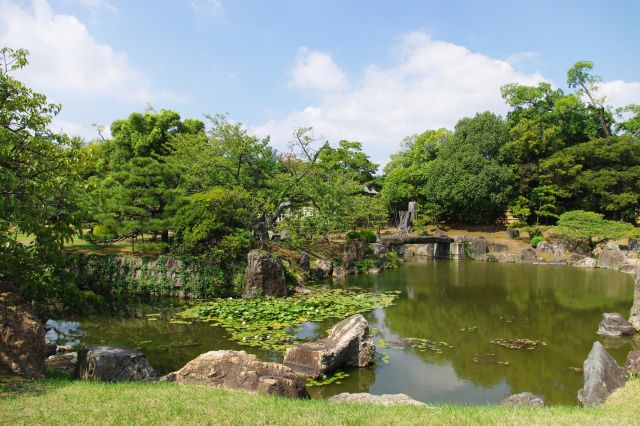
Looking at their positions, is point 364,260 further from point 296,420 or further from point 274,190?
point 296,420

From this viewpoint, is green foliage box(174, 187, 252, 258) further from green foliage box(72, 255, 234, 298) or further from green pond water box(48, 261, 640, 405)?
green pond water box(48, 261, 640, 405)

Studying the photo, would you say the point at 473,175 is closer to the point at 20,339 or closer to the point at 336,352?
the point at 336,352

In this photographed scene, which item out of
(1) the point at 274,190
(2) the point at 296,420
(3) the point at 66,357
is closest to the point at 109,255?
(1) the point at 274,190

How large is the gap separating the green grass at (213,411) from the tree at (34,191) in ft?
6.56

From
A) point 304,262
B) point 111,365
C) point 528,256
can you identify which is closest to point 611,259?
point 528,256

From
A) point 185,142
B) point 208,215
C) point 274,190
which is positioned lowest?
point 208,215

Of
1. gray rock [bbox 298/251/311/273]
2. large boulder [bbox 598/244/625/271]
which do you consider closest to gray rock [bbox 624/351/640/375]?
gray rock [bbox 298/251/311/273]

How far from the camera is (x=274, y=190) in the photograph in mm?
20531

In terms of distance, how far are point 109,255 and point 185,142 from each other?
359 inches

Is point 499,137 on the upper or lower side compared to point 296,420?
upper

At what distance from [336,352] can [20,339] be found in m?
Answer: 5.52

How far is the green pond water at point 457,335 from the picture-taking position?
880cm

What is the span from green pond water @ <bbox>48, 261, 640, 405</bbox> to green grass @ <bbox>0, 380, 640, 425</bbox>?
244cm

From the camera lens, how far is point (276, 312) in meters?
13.7
